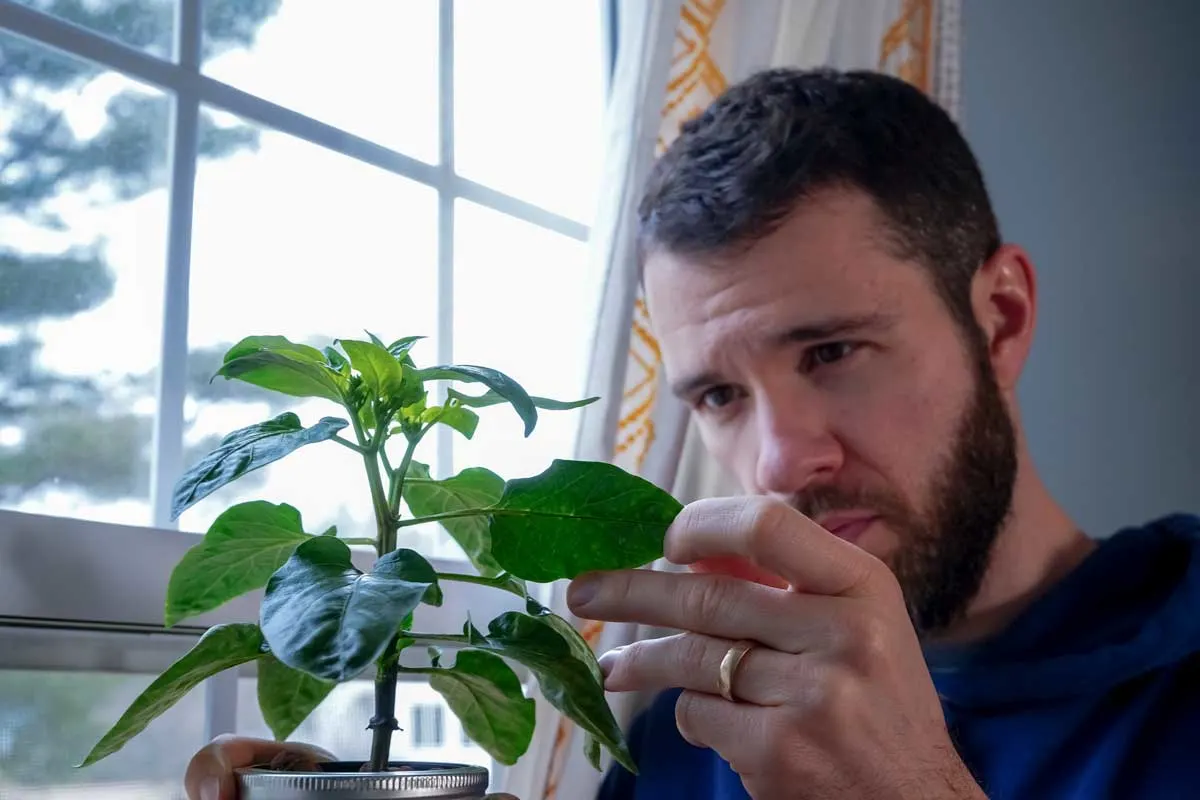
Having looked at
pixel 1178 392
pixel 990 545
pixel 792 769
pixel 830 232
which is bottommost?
pixel 792 769

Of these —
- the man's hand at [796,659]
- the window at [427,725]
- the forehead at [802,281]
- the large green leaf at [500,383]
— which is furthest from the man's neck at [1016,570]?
the large green leaf at [500,383]

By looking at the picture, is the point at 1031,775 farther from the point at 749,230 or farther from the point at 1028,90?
the point at 1028,90

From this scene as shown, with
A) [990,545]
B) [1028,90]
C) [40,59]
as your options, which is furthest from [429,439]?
[1028,90]

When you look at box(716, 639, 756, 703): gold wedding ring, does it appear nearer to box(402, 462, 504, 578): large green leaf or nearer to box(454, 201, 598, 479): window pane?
box(402, 462, 504, 578): large green leaf

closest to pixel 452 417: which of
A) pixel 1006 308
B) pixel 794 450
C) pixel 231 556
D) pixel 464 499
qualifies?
pixel 464 499

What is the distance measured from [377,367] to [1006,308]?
2.92ft

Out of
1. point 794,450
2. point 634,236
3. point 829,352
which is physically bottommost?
point 794,450

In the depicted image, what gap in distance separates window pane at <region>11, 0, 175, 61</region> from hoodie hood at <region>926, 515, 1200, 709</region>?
1.04 meters

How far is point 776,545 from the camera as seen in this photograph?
2.24ft

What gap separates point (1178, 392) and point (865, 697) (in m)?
Answer: 1.45

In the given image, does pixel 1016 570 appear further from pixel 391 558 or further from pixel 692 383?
pixel 391 558

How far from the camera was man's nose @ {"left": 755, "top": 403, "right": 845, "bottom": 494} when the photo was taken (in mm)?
1020

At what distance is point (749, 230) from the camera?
3.49 feet

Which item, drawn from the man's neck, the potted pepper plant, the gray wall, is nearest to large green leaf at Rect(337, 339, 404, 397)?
the potted pepper plant
